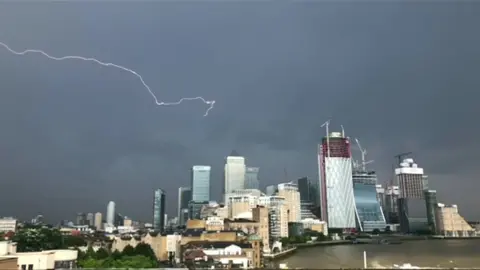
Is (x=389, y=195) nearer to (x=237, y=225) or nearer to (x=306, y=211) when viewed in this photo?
(x=306, y=211)

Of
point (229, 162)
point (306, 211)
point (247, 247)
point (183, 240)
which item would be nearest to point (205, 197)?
point (229, 162)

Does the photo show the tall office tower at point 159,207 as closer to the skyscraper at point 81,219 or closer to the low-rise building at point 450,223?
the skyscraper at point 81,219

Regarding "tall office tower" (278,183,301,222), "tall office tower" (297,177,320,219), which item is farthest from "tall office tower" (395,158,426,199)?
"tall office tower" (278,183,301,222)

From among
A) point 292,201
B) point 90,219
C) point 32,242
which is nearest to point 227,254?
point 32,242

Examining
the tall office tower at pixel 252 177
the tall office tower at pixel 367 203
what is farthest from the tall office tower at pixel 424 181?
the tall office tower at pixel 252 177

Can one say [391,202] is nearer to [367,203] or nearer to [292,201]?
[367,203]
